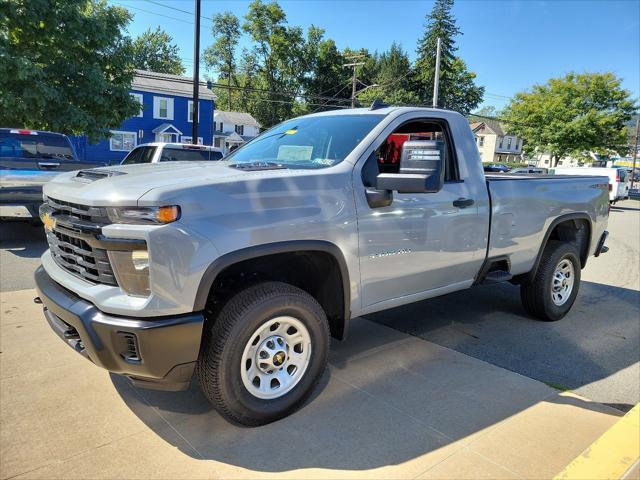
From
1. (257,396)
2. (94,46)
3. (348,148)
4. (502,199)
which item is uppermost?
(94,46)

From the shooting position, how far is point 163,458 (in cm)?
277

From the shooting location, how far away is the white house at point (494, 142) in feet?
265

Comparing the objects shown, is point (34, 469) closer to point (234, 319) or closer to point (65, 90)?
point (234, 319)

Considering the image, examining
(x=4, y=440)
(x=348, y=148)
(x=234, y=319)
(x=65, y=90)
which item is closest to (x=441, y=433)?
(x=234, y=319)

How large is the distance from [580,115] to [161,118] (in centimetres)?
3077

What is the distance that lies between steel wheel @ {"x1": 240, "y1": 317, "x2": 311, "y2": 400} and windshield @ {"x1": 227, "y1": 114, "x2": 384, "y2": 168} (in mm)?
1125

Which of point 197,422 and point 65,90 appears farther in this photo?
point 65,90

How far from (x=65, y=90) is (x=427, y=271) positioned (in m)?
14.0

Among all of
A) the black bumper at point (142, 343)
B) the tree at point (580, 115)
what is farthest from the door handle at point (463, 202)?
the tree at point (580, 115)

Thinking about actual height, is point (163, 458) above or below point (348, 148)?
below

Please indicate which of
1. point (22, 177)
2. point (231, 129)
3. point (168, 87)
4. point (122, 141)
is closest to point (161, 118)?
point (168, 87)

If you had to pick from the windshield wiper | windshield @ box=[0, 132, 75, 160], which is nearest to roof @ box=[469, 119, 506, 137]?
windshield @ box=[0, 132, 75, 160]

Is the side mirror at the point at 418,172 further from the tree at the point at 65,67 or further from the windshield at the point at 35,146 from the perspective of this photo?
the tree at the point at 65,67

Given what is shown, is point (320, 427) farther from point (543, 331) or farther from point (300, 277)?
point (543, 331)
